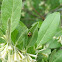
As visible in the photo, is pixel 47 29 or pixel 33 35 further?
pixel 47 29

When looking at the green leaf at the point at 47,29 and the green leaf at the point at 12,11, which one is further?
the green leaf at the point at 47,29

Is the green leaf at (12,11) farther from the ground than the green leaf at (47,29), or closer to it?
farther from the ground

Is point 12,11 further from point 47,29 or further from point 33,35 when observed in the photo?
point 47,29

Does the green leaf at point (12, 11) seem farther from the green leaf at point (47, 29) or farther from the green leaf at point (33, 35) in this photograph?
the green leaf at point (47, 29)

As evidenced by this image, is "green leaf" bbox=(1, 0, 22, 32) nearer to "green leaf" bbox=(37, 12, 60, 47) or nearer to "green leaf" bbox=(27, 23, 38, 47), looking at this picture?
"green leaf" bbox=(27, 23, 38, 47)

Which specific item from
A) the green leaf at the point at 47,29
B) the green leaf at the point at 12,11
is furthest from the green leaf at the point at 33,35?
the green leaf at the point at 47,29

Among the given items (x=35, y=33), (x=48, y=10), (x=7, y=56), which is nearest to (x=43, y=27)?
(x=35, y=33)

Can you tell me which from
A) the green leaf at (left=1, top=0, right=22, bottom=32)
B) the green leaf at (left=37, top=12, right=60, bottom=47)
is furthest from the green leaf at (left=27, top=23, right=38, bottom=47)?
the green leaf at (left=37, top=12, right=60, bottom=47)

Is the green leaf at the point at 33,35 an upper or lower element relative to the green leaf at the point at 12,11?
lower

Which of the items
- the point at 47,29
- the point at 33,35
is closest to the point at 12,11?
the point at 33,35

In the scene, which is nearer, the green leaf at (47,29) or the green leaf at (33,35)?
the green leaf at (33,35)
